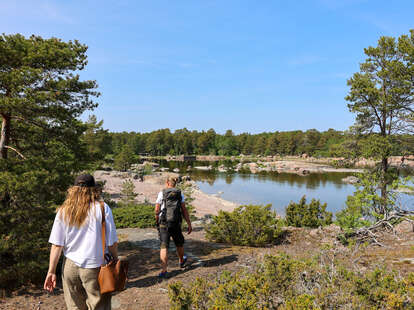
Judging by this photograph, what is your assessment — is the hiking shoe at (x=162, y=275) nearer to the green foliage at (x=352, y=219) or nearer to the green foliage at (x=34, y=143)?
the green foliage at (x=34, y=143)

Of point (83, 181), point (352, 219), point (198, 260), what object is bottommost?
point (198, 260)

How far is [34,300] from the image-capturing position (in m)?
4.12

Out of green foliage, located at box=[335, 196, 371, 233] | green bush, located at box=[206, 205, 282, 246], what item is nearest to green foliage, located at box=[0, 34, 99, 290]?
green bush, located at box=[206, 205, 282, 246]

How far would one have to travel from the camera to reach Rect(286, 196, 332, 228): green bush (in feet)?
29.7

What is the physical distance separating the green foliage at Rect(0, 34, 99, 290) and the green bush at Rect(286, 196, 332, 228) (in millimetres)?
6548

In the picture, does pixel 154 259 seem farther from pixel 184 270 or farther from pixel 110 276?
pixel 110 276

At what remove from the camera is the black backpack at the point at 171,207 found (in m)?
4.81

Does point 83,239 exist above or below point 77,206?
below

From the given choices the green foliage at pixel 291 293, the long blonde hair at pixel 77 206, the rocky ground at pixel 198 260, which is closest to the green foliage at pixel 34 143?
the rocky ground at pixel 198 260

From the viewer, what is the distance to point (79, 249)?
255 centimetres

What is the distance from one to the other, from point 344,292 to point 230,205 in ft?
69.6

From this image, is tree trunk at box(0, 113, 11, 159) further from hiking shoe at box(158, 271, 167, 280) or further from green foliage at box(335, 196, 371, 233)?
green foliage at box(335, 196, 371, 233)

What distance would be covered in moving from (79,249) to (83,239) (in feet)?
0.29

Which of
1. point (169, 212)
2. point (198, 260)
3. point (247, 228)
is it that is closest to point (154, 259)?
point (198, 260)
